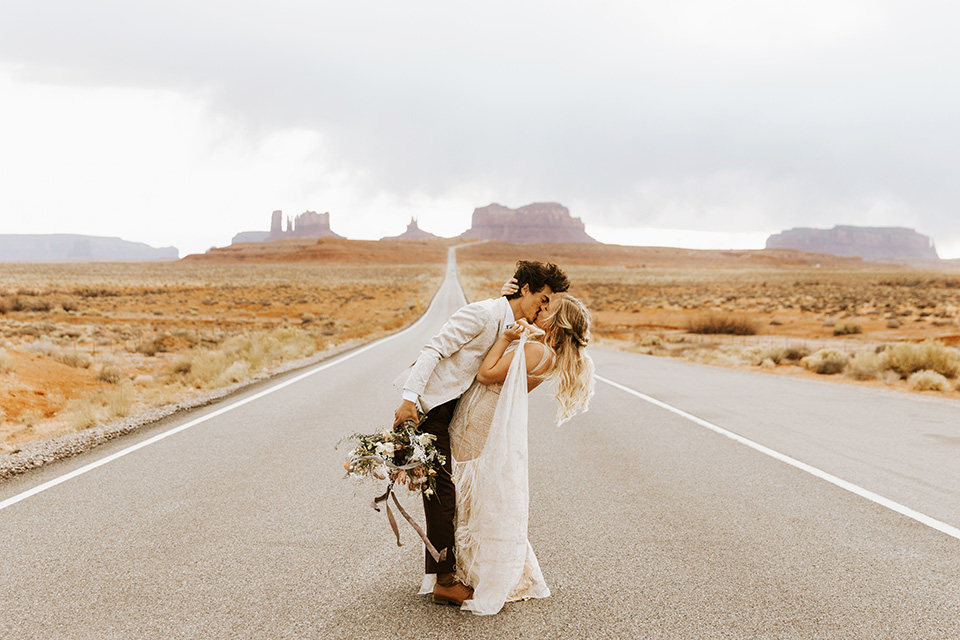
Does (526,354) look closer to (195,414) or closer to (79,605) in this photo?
(79,605)

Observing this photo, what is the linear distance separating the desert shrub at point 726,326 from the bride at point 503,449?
95.5ft

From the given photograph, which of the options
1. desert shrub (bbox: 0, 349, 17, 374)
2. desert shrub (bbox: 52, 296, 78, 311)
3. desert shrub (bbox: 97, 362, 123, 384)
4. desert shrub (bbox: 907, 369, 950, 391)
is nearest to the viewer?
desert shrub (bbox: 0, 349, 17, 374)

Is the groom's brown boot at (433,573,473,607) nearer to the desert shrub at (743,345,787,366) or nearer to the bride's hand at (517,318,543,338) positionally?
the bride's hand at (517,318,543,338)

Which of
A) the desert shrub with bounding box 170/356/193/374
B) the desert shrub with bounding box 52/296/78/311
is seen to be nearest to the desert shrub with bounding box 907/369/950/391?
the desert shrub with bounding box 170/356/193/374

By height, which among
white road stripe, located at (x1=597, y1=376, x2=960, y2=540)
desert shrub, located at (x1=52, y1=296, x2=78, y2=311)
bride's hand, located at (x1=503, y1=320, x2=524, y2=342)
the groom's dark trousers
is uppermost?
bride's hand, located at (x1=503, y1=320, x2=524, y2=342)

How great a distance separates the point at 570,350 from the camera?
3594mm

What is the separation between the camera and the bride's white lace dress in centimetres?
342

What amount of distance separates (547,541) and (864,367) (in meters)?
14.1

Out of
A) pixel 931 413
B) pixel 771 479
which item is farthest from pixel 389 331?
pixel 771 479

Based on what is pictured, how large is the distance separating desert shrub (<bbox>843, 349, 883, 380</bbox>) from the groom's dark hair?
48.7 feet

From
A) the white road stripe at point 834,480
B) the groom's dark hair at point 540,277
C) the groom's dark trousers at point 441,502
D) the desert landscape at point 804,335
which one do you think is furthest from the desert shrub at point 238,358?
the desert landscape at point 804,335

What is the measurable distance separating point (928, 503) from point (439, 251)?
188812 mm

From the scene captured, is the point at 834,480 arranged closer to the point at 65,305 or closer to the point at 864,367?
the point at 864,367

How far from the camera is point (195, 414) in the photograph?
9242 mm
